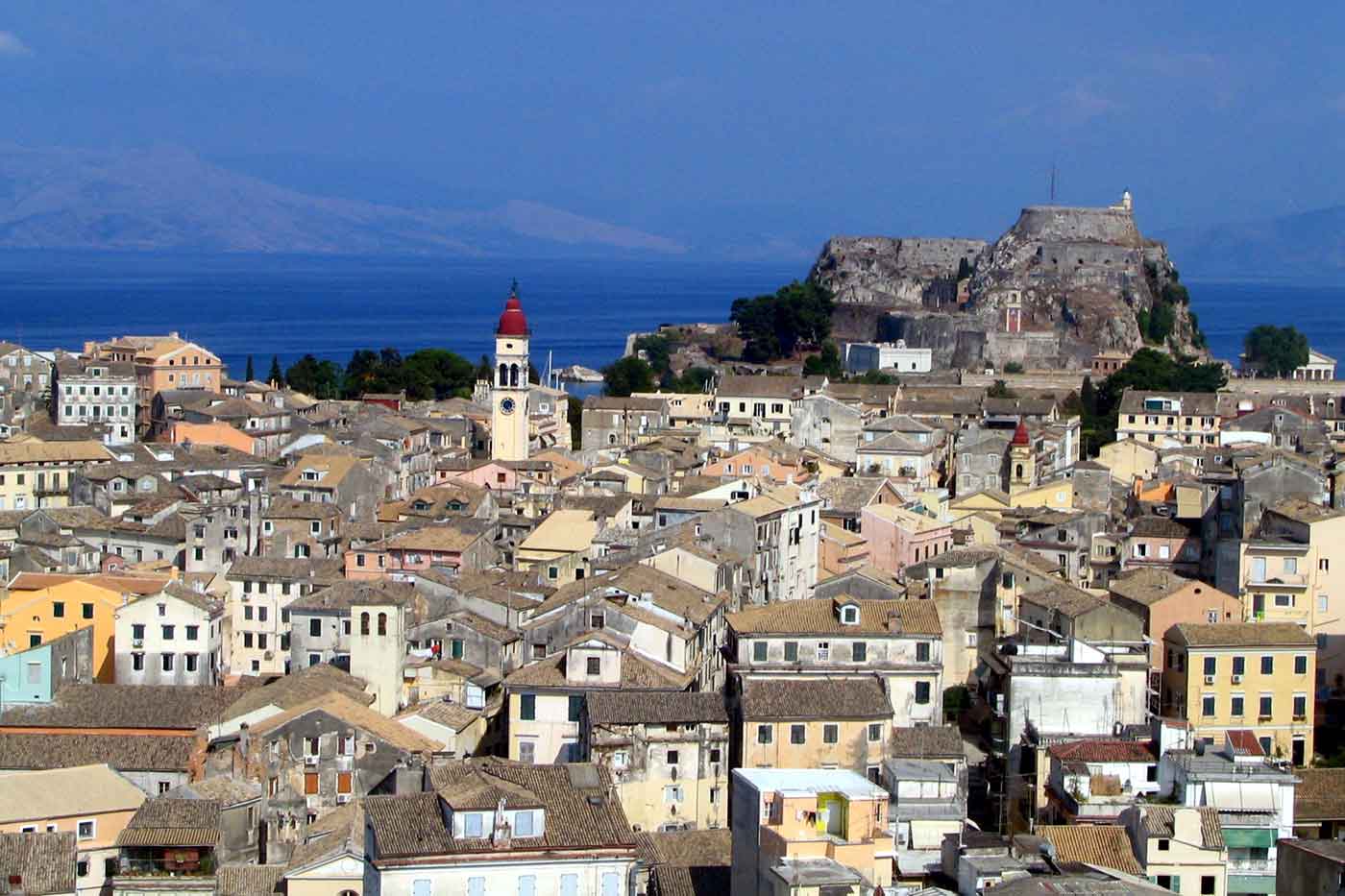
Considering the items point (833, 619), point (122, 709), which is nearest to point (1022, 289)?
point (833, 619)

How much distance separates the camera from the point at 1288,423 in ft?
224

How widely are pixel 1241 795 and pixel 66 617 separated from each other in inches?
848

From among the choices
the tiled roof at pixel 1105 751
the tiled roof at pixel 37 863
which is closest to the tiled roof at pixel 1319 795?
the tiled roof at pixel 1105 751

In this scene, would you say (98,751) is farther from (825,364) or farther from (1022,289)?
(1022,289)

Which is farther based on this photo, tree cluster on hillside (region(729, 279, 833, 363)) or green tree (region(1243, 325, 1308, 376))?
tree cluster on hillside (region(729, 279, 833, 363))

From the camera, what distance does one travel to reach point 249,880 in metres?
25.9

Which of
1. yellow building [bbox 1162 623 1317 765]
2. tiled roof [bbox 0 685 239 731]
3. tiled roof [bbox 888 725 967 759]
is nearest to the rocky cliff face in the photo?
yellow building [bbox 1162 623 1317 765]

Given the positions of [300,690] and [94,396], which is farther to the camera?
[94,396]

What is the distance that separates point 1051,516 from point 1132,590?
10678 millimetres

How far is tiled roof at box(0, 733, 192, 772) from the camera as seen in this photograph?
1228 inches

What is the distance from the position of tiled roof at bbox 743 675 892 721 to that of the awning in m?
4.99

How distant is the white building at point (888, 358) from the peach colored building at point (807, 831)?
249 ft

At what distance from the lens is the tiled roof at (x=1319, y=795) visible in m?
29.1

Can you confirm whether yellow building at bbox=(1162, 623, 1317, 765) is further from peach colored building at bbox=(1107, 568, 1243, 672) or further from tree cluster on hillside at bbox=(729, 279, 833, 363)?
tree cluster on hillside at bbox=(729, 279, 833, 363)
